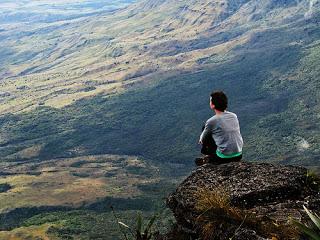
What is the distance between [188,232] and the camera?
1373 centimetres

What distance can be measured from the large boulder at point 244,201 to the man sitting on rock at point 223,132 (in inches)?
22.9

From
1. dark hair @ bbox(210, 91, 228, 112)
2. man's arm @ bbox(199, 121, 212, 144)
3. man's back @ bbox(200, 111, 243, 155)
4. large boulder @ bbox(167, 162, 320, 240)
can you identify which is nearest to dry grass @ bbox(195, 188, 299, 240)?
large boulder @ bbox(167, 162, 320, 240)

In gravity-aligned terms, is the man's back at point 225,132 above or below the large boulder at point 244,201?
above

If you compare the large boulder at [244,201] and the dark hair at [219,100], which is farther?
the dark hair at [219,100]

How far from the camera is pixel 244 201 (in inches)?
558

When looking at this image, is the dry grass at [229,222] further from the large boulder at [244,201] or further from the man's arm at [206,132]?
the man's arm at [206,132]

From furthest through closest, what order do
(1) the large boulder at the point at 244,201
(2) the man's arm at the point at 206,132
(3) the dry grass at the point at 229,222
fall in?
(2) the man's arm at the point at 206,132
(1) the large boulder at the point at 244,201
(3) the dry grass at the point at 229,222

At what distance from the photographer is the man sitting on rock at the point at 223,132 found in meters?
17.1

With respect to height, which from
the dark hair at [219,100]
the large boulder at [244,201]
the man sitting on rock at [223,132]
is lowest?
the large boulder at [244,201]

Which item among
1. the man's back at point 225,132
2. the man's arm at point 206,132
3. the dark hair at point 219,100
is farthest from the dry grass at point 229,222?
the dark hair at point 219,100

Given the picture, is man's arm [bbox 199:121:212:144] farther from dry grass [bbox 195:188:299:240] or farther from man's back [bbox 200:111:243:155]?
dry grass [bbox 195:188:299:240]

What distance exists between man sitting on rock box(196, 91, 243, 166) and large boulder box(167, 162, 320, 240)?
1.91 feet

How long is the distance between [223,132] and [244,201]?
11.5 ft

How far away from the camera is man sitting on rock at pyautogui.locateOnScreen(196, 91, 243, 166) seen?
1708cm
